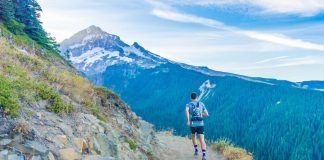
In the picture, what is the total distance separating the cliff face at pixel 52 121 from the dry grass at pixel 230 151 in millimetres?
5500

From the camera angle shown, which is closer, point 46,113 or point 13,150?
point 13,150

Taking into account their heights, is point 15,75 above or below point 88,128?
above

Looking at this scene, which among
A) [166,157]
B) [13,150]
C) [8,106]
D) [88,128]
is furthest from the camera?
[166,157]

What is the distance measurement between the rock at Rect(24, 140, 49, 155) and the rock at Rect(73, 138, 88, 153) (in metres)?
1.53

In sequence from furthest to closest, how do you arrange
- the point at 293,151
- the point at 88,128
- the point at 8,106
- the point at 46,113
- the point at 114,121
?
the point at 293,151
the point at 114,121
the point at 88,128
the point at 46,113
the point at 8,106

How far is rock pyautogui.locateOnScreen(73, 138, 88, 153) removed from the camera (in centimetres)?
1205

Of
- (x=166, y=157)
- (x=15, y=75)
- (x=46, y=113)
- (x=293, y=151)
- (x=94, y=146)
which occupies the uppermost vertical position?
(x=15, y=75)

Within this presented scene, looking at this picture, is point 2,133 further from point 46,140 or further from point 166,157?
point 166,157

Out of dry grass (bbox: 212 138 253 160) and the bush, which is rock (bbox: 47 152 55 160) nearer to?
the bush

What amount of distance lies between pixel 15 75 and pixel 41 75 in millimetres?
2273

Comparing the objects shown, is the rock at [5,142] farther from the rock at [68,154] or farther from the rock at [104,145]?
the rock at [104,145]

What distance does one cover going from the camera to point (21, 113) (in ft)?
37.6

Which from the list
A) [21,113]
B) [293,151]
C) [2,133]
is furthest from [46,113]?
[293,151]

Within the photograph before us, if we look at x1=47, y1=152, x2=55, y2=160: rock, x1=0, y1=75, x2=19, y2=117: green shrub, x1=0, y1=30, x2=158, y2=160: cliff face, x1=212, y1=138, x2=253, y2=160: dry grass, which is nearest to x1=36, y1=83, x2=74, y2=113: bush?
x1=0, y1=30, x2=158, y2=160: cliff face
